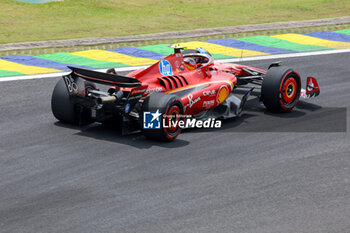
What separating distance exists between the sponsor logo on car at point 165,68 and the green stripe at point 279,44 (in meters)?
8.09

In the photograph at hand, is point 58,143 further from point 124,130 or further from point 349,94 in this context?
point 349,94

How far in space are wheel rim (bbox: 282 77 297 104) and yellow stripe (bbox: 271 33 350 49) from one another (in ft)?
24.0

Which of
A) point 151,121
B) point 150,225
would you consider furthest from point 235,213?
point 151,121

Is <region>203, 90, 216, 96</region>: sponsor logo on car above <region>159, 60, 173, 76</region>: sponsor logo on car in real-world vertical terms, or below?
below

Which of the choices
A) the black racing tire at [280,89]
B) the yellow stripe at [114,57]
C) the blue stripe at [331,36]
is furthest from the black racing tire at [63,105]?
the blue stripe at [331,36]

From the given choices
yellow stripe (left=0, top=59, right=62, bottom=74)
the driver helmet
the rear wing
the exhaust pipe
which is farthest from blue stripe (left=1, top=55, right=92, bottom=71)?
the exhaust pipe

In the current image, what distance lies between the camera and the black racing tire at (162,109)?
948cm

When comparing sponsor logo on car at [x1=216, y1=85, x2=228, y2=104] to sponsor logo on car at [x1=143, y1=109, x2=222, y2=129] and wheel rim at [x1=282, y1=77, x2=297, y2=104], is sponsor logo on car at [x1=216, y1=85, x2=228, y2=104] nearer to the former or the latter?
sponsor logo on car at [x1=143, y1=109, x2=222, y2=129]

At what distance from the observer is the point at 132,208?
750 cm

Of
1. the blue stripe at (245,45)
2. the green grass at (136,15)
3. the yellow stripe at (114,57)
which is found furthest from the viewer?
the green grass at (136,15)

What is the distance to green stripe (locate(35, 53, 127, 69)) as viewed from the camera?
52.3 ft

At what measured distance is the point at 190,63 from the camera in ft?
36.7

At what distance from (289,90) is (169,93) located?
8.38 feet

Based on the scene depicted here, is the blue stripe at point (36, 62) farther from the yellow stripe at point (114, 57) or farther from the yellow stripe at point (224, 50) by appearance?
the yellow stripe at point (224, 50)
